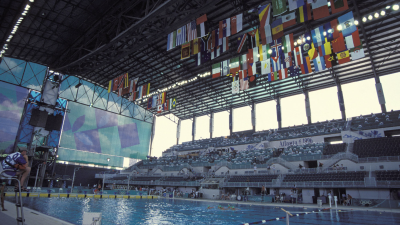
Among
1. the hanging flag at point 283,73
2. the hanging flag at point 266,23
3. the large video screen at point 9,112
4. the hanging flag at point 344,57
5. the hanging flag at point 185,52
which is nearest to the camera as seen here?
the hanging flag at point 266,23

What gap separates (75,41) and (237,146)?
34810mm

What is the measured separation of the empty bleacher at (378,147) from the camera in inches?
1059

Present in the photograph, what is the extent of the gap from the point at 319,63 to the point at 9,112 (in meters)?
44.5

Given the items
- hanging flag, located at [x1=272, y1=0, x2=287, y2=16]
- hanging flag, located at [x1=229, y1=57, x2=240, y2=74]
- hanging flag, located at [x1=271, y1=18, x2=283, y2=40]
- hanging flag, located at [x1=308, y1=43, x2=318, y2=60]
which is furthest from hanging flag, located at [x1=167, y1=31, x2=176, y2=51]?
hanging flag, located at [x1=308, y1=43, x2=318, y2=60]

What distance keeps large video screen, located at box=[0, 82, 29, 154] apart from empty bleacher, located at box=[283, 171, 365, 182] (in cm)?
4082

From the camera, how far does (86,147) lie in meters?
Result: 48.2

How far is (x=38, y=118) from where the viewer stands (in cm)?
3703

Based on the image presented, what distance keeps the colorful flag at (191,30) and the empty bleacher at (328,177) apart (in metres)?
20.5

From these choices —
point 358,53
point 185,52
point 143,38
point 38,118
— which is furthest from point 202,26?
point 38,118

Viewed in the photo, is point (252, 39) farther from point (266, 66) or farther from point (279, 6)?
point (279, 6)

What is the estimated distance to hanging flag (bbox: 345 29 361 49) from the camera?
18517 millimetres

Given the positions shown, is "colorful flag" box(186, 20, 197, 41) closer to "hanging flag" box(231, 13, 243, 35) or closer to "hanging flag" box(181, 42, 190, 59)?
"hanging flag" box(181, 42, 190, 59)

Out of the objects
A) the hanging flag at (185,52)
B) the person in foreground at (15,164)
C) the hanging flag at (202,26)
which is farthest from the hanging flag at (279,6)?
the person in foreground at (15,164)

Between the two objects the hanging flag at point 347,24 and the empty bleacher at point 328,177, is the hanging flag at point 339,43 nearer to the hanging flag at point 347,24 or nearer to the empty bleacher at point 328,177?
the hanging flag at point 347,24
